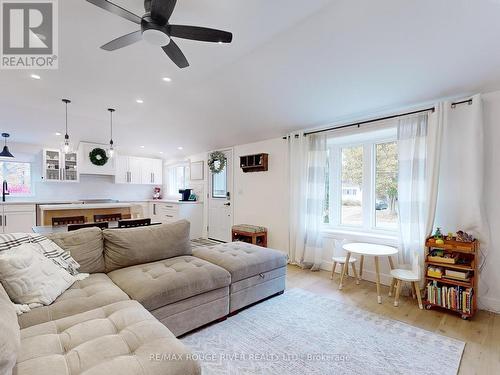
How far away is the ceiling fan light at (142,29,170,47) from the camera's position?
169 cm

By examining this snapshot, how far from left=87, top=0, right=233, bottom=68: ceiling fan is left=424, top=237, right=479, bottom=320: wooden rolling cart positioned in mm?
2844

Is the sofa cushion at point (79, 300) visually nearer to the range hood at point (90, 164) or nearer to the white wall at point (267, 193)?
the white wall at point (267, 193)

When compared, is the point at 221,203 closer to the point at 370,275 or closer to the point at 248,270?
the point at 248,270

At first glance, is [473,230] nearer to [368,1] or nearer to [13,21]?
[368,1]

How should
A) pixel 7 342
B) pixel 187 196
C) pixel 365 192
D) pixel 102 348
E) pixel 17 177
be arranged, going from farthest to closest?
pixel 187 196 < pixel 17 177 < pixel 365 192 < pixel 102 348 < pixel 7 342

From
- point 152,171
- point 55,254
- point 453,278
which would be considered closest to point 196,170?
point 152,171

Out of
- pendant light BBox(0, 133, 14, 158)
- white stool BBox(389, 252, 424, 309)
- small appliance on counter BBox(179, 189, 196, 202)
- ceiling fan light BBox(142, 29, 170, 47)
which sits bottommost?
white stool BBox(389, 252, 424, 309)

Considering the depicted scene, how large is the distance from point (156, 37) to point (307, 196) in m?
2.95

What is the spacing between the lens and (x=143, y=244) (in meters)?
2.46

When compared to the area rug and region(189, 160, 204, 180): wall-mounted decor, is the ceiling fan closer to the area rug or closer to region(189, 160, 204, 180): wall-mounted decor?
the area rug

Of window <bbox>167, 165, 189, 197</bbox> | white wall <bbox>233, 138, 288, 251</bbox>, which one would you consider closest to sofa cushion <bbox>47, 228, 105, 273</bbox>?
white wall <bbox>233, 138, 288, 251</bbox>

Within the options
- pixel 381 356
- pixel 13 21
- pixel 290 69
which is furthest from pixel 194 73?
pixel 381 356

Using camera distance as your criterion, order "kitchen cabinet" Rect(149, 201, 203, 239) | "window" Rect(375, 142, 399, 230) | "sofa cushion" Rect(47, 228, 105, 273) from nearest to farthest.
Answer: "sofa cushion" Rect(47, 228, 105, 273) → "window" Rect(375, 142, 399, 230) → "kitchen cabinet" Rect(149, 201, 203, 239)

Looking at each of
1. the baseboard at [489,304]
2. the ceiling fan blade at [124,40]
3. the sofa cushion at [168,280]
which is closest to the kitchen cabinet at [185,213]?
the sofa cushion at [168,280]
